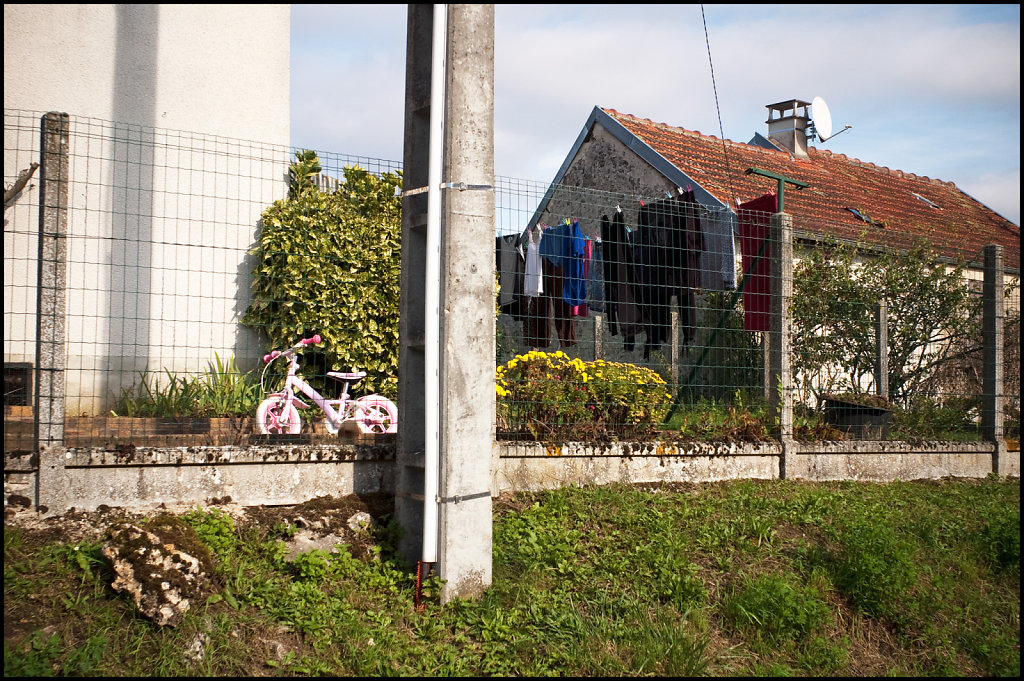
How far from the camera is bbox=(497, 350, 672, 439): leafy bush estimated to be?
6.01 meters

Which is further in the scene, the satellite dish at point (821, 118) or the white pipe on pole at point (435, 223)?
the satellite dish at point (821, 118)

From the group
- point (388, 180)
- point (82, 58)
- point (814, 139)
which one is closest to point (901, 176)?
point (814, 139)

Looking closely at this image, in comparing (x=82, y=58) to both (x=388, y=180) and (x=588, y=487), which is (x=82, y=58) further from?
(x=588, y=487)

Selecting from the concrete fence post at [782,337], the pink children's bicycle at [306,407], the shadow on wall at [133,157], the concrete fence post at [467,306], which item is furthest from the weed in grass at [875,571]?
the shadow on wall at [133,157]

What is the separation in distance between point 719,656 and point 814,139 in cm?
1682

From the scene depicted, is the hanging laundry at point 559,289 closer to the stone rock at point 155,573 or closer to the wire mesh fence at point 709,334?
the wire mesh fence at point 709,334

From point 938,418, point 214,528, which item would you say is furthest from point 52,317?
point 938,418

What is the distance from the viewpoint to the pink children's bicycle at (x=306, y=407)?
6.32m

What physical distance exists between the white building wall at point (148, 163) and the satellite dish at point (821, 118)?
32.9ft

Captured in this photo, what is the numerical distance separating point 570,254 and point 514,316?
102cm

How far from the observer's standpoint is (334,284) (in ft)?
25.5

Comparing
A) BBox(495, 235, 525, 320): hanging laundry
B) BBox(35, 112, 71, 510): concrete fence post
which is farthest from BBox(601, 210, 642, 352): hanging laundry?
BBox(35, 112, 71, 510): concrete fence post

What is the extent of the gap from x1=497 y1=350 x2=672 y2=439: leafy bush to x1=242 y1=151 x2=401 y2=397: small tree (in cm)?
193

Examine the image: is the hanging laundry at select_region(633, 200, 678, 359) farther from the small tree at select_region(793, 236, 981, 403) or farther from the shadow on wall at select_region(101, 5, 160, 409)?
the shadow on wall at select_region(101, 5, 160, 409)
